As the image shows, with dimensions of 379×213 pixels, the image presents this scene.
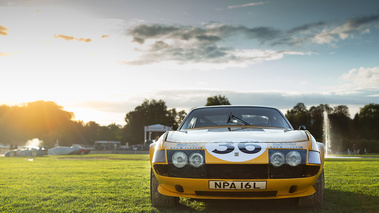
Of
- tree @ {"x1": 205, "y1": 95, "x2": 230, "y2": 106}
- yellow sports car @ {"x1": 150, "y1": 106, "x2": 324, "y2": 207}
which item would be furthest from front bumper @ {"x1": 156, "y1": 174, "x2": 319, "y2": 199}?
tree @ {"x1": 205, "y1": 95, "x2": 230, "y2": 106}

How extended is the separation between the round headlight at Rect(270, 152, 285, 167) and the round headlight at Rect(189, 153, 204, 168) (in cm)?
73

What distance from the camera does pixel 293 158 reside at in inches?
161

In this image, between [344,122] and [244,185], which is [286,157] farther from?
[344,122]

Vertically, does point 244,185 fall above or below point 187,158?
below

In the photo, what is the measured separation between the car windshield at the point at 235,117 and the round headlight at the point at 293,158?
1445 millimetres

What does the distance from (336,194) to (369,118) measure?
3558 inches

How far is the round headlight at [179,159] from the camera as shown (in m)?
4.18

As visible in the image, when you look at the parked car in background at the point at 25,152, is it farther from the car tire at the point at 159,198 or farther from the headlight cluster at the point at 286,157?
the headlight cluster at the point at 286,157

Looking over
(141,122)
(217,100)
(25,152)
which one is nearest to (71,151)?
(25,152)

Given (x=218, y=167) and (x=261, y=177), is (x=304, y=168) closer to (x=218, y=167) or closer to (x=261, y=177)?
(x=261, y=177)

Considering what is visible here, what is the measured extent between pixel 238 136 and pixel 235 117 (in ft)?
4.37

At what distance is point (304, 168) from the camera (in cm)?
410

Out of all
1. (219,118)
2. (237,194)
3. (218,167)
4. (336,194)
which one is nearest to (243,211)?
(237,194)

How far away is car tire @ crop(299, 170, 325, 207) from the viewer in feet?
14.9
